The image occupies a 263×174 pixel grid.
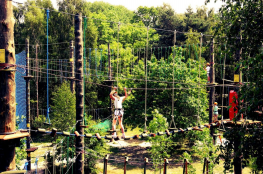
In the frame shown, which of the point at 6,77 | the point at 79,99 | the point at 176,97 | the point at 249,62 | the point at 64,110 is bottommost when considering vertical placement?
the point at 64,110

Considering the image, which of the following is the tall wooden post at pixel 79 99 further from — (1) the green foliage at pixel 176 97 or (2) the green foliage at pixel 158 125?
(1) the green foliage at pixel 176 97

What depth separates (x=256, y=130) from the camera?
5973 mm

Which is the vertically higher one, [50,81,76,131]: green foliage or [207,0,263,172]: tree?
[207,0,263,172]: tree

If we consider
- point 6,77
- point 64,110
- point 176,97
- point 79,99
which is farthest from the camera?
point 176,97

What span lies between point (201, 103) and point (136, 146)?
20.8 feet

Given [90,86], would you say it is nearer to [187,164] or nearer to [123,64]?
[123,64]

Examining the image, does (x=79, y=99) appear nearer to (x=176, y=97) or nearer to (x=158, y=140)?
(x=158, y=140)

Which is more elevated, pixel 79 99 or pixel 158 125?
pixel 79 99

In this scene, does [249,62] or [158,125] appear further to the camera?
[158,125]

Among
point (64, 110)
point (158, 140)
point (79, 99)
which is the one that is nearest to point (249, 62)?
point (79, 99)

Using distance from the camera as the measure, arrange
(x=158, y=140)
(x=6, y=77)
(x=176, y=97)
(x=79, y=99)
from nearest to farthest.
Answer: (x=6, y=77), (x=79, y=99), (x=158, y=140), (x=176, y=97)

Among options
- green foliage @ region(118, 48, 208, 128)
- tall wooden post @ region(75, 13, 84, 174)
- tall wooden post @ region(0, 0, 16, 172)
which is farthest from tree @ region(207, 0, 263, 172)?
green foliage @ region(118, 48, 208, 128)

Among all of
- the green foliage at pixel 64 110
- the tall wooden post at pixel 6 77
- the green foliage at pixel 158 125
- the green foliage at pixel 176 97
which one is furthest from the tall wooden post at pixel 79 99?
the green foliage at pixel 176 97

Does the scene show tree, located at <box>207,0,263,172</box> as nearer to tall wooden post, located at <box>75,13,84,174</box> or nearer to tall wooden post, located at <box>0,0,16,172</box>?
tall wooden post, located at <box>75,13,84,174</box>
